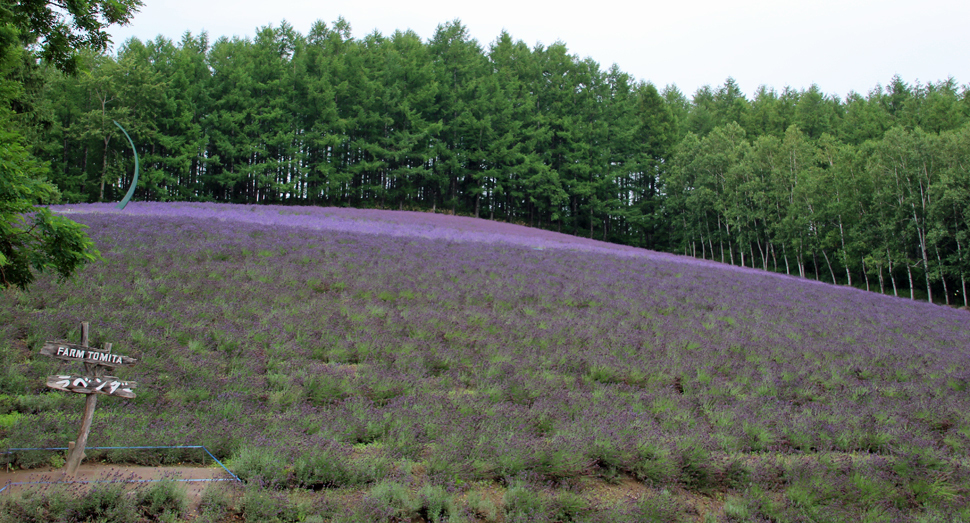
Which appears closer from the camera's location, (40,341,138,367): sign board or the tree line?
(40,341,138,367): sign board

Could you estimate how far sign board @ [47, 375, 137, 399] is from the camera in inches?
158

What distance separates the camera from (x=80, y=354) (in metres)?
4.17

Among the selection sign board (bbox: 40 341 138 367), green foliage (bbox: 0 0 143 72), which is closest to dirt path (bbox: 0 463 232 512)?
sign board (bbox: 40 341 138 367)

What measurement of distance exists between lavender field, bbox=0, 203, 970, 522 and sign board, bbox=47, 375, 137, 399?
23.6 inches

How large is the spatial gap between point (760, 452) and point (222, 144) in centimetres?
4601

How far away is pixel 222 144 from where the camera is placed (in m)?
42.7

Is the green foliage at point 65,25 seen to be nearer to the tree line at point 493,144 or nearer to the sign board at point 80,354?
the sign board at point 80,354

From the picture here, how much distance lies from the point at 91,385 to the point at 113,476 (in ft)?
2.50

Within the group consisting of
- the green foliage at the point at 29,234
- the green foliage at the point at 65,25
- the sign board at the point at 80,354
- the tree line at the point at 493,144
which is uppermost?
the tree line at the point at 493,144

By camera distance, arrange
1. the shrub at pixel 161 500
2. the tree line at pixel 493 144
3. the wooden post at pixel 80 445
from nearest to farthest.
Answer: the shrub at pixel 161 500 → the wooden post at pixel 80 445 → the tree line at pixel 493 144

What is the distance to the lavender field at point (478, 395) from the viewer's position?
4582 mm

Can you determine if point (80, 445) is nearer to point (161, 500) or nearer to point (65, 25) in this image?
point (161, 500)

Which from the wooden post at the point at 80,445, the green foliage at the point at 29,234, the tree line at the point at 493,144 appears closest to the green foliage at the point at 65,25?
the green foliage at the point at 29,234

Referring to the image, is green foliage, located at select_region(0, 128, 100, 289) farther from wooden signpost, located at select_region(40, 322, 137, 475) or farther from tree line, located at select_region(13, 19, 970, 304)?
tree line, located at select_region(13, 19, 970, 304)
